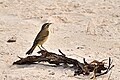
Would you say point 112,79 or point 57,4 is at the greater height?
point 57,4

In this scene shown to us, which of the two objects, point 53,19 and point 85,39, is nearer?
point 85,39

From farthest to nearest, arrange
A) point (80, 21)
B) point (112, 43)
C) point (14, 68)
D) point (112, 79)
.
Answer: point (80, 21) → point (112, 43) → point (14, 68) → point (112, 79)

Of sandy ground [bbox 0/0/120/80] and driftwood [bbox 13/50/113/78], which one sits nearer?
driftwood [bbox 13/50/113/78]

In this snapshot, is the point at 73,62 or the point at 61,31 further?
the point at 61,31

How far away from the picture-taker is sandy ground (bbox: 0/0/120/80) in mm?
6648

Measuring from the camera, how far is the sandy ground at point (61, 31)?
6.65 metres

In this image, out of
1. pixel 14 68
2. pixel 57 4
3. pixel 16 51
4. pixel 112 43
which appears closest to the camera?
pixel 14 68

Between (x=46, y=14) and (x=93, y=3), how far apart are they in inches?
56.0

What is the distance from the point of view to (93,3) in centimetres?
1108

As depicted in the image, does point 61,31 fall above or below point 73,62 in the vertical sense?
above

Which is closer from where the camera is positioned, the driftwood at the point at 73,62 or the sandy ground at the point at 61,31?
the driftwood at the point at 73,62

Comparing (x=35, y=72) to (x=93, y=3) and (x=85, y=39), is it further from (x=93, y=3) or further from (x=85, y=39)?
(x=93, y=3)

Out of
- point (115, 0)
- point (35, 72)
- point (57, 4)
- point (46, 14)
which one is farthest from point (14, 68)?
point (115, 0)

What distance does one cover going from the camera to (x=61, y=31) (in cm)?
918
